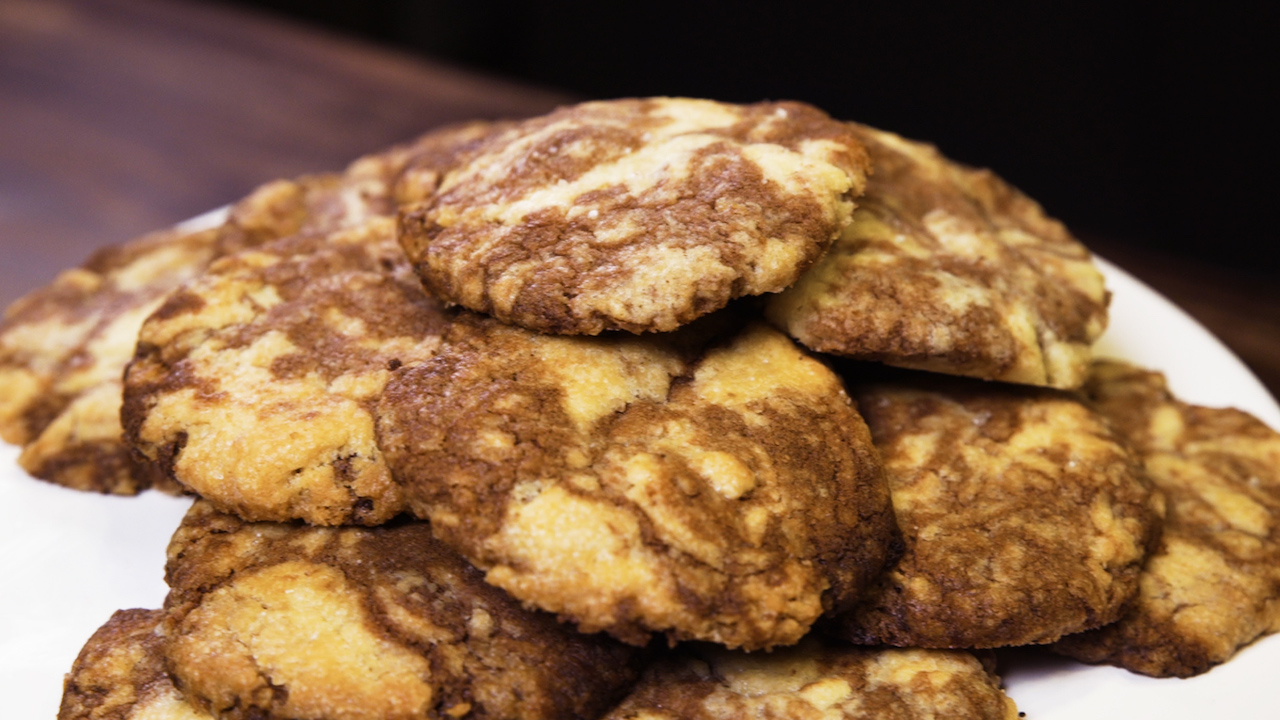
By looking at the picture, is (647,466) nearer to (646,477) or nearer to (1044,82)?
(646,477)

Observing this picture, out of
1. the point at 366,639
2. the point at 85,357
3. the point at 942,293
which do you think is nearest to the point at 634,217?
the point at 942,293

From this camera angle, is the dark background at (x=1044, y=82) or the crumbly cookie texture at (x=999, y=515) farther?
the dark background at (x=1044, y=82)

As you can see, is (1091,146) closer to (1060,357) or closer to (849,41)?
(849,41)

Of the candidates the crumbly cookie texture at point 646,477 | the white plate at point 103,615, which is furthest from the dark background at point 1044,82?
the crumbly cookie texture at point 646,477

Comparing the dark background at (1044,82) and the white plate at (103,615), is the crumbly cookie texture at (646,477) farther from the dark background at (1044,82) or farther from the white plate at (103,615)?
the dark background at (1044,82)

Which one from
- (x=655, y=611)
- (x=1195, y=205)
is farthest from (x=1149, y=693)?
(x=1195, y=205)

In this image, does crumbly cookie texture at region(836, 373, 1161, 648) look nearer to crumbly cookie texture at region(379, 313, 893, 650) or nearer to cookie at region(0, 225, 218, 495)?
crumbly cookie texture at region(379, 313, 893, 650)

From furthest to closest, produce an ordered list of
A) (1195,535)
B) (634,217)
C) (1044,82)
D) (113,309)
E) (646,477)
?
(1044,82)
(113,309)
(1195,535)
(634,217)
(646,477)
